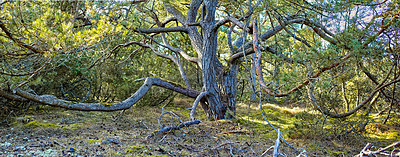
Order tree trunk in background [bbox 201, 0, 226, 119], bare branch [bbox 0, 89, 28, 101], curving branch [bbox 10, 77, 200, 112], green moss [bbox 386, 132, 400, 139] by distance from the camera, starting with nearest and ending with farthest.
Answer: bare branch [bbox 0, 89, 28, 101]
curving branch [bbox 10, 77, 200, 112]
green moss [bbox 386, 132, 400, 139]
tree trunk in background [bbox 201, 0, 226, 119]

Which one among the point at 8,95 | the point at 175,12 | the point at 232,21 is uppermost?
the point at 175,12

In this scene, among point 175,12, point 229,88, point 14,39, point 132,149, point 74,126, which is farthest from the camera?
point 175,12

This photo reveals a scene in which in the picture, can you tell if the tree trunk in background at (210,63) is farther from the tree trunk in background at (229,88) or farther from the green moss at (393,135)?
the green moss at (393,135)

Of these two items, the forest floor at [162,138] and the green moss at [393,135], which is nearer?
the forest floor at [162,138]

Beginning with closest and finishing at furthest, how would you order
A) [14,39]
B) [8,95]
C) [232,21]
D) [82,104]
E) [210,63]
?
[14,39], [8,95], [82,104], [232,21], [210,63]

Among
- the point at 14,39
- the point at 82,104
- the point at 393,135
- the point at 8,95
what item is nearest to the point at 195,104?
the point at 82,104

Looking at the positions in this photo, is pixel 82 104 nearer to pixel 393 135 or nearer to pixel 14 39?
pixel 14 39

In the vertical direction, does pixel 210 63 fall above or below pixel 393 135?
above

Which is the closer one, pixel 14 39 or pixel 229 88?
pixel 14 39

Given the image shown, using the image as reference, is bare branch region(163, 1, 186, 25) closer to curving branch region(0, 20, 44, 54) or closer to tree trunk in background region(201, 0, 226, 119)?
tree trunk in background region(201, 0, 226, 119)

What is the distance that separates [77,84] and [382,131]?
7070 mm

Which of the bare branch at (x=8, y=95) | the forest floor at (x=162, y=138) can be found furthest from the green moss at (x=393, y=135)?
the bare branch at (x=8, y=95)

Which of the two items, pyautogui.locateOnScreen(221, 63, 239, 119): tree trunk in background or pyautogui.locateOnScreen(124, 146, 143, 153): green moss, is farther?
pyautogui.locateOnScreen(221, 63, 239, 119): tree trunk in background

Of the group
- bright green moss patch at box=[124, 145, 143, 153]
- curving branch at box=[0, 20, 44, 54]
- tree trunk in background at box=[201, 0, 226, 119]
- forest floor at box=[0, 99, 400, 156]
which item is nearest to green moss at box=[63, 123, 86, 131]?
forest floor at box=[0, 99, 400, 156]
